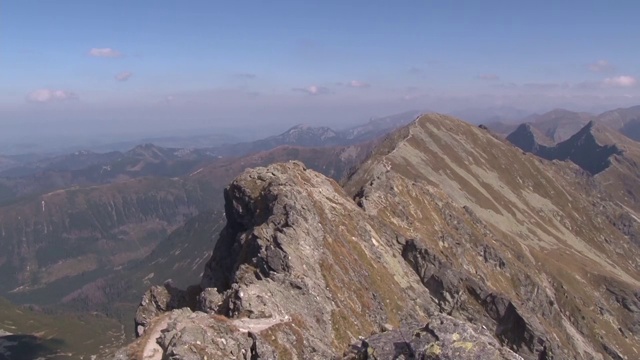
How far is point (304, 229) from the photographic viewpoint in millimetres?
76562

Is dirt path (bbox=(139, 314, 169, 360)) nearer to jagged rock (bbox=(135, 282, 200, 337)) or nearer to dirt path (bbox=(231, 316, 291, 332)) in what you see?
dirt path (bbox=(231, 316, 291, 332))

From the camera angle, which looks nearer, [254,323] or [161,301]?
[254,323]

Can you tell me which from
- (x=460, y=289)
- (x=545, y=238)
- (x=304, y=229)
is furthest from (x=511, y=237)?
(x=304, y=229)

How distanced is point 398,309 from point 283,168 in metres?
35.4

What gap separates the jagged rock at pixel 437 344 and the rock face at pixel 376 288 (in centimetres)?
10

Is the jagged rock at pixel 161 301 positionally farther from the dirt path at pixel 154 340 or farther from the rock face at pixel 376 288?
the dirt path at pixel 154 340

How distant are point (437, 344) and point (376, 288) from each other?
154 ft

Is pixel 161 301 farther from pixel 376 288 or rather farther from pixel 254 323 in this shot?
pixel 376 288

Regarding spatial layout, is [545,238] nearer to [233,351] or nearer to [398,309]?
[398,309]

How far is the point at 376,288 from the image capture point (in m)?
79.6

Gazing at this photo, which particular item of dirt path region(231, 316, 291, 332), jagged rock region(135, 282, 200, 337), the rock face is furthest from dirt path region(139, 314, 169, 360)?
jagged rock region(135, 282, 200, 337)

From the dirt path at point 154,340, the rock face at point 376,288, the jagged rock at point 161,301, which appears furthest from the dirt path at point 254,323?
the jagged rock at point 161,301

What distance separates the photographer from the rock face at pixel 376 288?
41500 millimetres

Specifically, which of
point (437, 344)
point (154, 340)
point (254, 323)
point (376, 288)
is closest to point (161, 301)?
point (254, 323)
